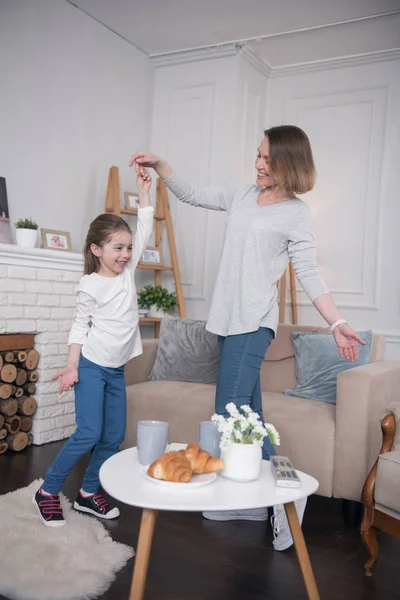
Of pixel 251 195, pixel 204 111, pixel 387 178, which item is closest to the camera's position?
pixel 251 195

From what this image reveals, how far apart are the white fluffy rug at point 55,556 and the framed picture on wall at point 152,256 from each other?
2.29 meters

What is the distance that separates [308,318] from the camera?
447cm

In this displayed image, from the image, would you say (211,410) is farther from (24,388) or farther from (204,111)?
(204,111)

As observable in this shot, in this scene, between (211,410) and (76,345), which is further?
(211,410)

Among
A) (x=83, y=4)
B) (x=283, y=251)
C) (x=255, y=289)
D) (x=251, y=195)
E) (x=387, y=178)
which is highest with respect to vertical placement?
(x=83, y=4)

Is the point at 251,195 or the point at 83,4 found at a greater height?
the point at 83,4

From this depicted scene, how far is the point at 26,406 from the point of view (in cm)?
320

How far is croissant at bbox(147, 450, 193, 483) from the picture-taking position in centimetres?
134

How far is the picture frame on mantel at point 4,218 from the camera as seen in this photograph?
3273mm

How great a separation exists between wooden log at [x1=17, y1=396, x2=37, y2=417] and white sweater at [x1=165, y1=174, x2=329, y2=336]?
1.57 metres

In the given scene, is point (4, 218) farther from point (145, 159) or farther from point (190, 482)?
point (190, 482)

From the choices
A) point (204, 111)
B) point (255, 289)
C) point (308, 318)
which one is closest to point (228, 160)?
point (204, 111)

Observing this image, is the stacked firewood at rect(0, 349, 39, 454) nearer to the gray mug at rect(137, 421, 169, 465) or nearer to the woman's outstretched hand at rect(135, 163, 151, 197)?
the woman's outstretched hand at rect(135, 163, 151, 197)

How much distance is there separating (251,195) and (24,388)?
1.86m
